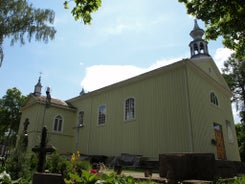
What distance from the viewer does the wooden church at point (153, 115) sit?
12594mm

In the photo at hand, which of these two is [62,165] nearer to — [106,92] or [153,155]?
[153,155]

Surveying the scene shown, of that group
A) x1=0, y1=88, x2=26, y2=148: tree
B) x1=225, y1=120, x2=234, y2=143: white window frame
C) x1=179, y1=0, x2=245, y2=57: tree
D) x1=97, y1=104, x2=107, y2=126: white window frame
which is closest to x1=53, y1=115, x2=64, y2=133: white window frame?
x1=97, y1=104, x2=107, y2=126: white window frame

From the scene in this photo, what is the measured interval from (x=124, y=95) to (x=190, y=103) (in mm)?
5302

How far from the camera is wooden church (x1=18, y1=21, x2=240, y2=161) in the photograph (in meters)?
12.6

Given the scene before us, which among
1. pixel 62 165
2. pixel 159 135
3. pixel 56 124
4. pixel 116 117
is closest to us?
pixel 62 165

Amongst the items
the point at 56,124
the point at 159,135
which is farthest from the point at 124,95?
the point at 56,124

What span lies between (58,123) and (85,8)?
1633cm

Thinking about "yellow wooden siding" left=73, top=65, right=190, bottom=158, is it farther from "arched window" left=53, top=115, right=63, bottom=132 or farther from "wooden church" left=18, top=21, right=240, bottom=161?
"arched window" left=53, top=115, right=63, bottom=132

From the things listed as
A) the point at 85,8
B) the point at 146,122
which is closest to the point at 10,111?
the point at 146,122

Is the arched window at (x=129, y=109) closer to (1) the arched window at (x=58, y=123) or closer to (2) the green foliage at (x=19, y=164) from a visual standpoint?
(1) the arched window at (x=58, y=123)

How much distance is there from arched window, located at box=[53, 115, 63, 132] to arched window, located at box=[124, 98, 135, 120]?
761 cm

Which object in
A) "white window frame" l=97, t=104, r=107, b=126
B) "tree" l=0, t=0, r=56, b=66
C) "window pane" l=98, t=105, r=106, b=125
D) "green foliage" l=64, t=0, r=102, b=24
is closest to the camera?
"green foliage" l=64, t=0, r=102, b=24

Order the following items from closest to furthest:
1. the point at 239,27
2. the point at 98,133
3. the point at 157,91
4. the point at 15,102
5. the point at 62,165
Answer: the point at 62,165 → the point at 239,27 → the point at 157,91 → the point at 98,133 → the point at 15,102

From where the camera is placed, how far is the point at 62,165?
21.1ft
